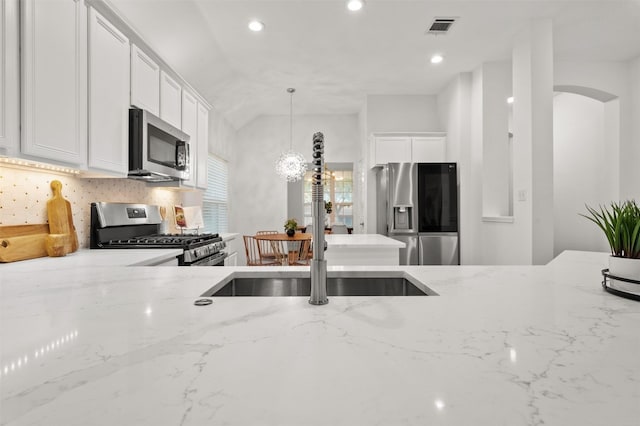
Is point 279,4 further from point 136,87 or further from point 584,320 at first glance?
point 584,320

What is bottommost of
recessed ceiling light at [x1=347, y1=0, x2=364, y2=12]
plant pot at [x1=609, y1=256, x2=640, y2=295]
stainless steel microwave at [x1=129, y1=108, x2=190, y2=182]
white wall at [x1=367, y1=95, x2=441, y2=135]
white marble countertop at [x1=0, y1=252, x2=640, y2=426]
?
white marble countertop at [x1=0, y1=252, x2=640, y2=426]

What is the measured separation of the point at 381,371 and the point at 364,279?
2.67ft

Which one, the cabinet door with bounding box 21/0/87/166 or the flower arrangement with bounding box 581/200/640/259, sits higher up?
the cabinet door with bounding box 21/0/87/166

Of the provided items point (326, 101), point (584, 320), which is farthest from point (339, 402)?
point (326, 101)

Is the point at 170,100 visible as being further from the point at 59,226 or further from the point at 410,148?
the point at 410,148

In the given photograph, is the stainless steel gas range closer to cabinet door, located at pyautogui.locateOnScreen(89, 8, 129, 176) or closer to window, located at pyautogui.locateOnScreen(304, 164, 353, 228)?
cabinet door, located at pyautogui.locateOnScreen(89, 8, 129, 176)

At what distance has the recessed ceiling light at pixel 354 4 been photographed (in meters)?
2.98

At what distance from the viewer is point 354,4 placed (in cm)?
301

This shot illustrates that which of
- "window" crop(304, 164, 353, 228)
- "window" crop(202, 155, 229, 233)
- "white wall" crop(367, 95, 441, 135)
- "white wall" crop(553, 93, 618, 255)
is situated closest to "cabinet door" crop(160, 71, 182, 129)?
"window" crop(202, 155, 229, 233)

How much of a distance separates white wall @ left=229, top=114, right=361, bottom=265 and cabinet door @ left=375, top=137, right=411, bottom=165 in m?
1.29

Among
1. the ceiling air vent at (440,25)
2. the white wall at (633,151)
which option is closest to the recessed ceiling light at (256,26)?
the ceiling air vent at (440,25)

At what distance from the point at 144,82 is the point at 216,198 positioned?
2961mm

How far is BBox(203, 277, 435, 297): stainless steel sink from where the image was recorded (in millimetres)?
1260

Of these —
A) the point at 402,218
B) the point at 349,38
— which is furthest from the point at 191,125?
the point at 402,218
